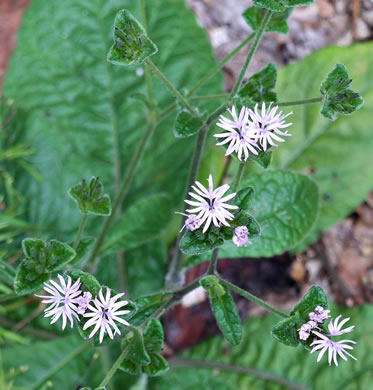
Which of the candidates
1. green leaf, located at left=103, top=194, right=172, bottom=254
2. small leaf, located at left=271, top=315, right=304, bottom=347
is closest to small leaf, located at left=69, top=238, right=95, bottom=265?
green leaf, located at left=103, top=194, right=172, bottom=254

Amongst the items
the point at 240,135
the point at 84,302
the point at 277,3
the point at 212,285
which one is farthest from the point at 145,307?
the point at 277,3

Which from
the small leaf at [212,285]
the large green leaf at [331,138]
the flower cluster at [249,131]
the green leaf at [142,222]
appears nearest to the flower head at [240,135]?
the flower cluster at [249,131]

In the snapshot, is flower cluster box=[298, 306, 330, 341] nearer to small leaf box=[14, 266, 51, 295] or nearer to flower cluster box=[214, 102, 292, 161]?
flower cluster box=[214, 102, 292, 161]

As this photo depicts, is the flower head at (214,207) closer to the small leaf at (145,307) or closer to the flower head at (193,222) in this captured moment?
the flower head at (193,222)

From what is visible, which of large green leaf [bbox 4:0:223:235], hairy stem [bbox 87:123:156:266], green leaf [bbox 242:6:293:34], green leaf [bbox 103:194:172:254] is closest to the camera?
green leaf [bbox 242:6:293:34]

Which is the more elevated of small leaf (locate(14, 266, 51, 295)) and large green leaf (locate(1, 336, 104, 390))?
small leaf (locate(14, 266, 51, 295))

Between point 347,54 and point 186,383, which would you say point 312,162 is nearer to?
point 347,54
